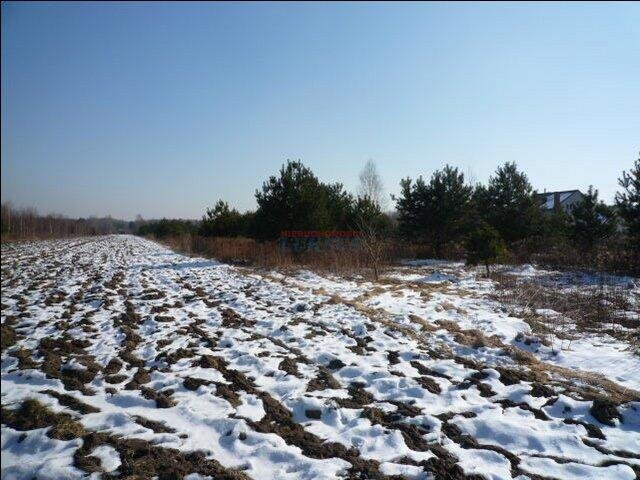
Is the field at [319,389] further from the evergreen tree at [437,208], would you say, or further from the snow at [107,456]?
the evergreen tree at [437,208]

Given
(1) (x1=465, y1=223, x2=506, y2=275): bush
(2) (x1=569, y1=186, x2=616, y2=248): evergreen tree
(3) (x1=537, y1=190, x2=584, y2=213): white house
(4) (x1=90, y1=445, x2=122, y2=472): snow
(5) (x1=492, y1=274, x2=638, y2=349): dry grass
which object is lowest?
(4) (x1=90, y1=445, x2=122, y2=472): snow

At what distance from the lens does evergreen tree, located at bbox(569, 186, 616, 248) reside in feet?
51.4

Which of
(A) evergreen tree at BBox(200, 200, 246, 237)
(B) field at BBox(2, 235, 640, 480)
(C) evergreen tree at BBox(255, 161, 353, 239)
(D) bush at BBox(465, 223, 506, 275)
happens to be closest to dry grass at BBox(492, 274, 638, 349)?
(B) field at BBox(2, 235, 640, 480)

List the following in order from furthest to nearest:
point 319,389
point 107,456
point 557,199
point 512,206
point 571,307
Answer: point 557,199 < point 512,206 < point 571,307 < point 319,389 < point 107,456

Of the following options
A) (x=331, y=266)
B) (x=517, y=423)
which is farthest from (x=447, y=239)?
(x=517, y=423)

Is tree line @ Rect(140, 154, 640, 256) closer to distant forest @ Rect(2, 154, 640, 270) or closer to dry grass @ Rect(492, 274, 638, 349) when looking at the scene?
distant forest @ Rect(2, 154, 640, 270)

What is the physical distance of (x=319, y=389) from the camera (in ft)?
12.9

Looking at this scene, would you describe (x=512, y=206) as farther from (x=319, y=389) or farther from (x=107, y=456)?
(x=107, y=456)

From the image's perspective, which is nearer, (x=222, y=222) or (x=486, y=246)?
(x=486, y=246)

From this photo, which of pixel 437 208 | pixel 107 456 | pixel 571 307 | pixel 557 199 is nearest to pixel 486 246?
pixel 571 307

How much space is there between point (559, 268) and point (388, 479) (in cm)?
1447

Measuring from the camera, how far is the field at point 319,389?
274 centimetres

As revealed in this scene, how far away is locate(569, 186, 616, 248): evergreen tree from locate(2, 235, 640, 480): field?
9755mm

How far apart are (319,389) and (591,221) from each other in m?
17.3
